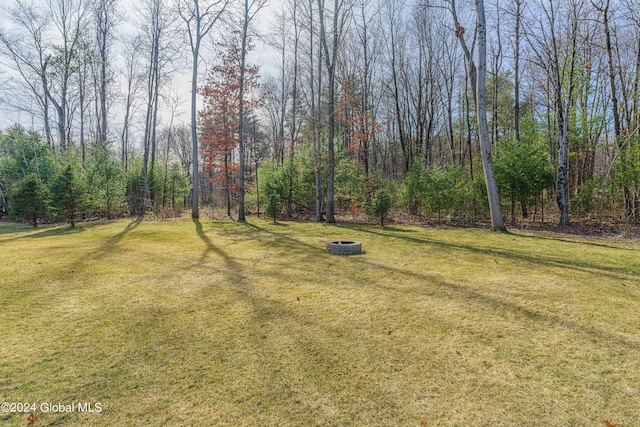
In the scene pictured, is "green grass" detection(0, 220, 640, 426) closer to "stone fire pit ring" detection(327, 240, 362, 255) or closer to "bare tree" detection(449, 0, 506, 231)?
"stone fire pit ring" detection(327, 240, 362, 255)

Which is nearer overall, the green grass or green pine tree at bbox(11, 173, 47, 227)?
the green grass

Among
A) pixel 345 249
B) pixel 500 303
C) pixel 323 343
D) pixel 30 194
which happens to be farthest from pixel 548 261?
pixel 30 194

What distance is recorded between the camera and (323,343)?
7.54ft

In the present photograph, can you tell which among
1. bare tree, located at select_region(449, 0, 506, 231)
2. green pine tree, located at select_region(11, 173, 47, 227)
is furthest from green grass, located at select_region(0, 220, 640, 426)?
green pine tree, located at select_region(11, 173, 47, 227)

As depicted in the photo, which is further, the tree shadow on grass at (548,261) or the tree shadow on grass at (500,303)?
the tree shadow on grass at (548,261)

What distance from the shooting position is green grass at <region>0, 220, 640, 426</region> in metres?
1.61

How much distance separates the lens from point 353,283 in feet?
12.4

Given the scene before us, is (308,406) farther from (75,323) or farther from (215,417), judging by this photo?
(75,323)

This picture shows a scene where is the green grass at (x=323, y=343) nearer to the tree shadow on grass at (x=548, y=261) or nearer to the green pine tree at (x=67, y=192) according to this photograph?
the tree shadow on grass at (x=548, y=261)

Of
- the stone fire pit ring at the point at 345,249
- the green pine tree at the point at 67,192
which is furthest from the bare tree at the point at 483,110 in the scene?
the green pine tree at the point at 67,192

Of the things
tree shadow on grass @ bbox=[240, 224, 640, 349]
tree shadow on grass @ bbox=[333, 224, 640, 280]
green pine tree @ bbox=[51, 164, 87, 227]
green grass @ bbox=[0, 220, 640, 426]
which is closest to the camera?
green grass @ bbox=[0, 220, 640, 426]

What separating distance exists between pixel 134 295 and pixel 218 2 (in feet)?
42.5

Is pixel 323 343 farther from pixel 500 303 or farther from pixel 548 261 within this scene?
pixel 548 261

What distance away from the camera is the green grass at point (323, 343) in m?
1.61
